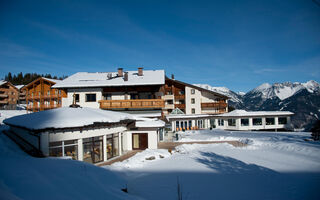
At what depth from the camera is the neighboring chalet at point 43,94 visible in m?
36.8

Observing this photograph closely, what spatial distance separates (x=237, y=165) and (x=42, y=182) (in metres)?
12.1

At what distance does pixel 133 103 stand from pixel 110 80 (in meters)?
5.95

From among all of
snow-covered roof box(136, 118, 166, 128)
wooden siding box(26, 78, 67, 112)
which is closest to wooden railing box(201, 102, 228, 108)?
snow-covered roof box(136, 118, 166, 128)

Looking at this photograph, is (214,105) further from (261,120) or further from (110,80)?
(110,80)

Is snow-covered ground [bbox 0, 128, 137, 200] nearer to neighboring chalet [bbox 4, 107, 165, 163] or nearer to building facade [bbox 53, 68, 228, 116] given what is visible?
neighboring chalet [bbox 4, 107, 165, 163]

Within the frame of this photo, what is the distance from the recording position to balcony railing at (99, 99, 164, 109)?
21.5m

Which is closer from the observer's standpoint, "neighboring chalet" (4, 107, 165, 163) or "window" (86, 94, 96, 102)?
"neighboring chalet" (4, 107, 165, 163)

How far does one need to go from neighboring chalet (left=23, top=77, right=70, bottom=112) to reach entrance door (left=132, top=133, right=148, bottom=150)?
26.8 m

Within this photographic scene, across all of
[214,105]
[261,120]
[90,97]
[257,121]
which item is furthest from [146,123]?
[261,120]

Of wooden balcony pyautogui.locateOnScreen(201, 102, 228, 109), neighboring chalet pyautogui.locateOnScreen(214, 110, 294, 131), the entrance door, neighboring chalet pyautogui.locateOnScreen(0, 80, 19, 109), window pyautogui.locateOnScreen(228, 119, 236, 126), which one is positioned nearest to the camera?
the entrance door

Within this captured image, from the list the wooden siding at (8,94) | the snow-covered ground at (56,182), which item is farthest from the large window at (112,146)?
the wooden siding at (8,94)

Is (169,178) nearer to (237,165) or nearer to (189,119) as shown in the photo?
(237,165)

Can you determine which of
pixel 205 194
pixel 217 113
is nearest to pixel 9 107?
pixel 217 113

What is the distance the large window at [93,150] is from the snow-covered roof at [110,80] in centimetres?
1036
